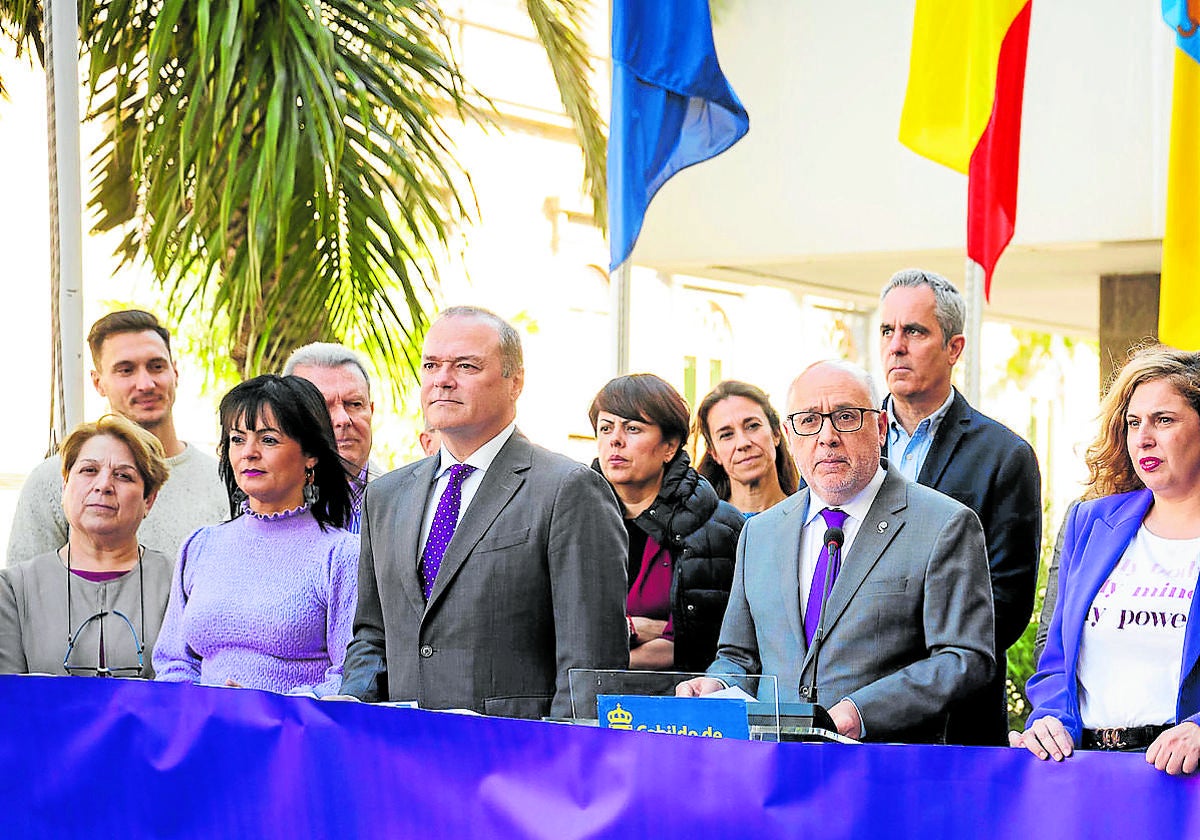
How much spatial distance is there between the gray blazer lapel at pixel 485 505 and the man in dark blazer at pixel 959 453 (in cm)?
110

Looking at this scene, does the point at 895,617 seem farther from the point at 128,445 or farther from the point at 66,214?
the point at 66,214

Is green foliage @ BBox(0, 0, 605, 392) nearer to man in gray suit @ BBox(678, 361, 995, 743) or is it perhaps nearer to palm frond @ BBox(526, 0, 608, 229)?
palm frond @ BBox(526, 0, 608, 229)

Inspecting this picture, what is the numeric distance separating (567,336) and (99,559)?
2084 centimetres

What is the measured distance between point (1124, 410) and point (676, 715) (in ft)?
4.51

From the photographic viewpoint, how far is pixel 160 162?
8.41 m

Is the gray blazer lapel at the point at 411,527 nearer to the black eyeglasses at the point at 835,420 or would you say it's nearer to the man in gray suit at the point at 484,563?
the man in gray suit at the point at 484,563

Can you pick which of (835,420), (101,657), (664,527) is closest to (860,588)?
(835,420)

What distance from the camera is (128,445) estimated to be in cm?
480

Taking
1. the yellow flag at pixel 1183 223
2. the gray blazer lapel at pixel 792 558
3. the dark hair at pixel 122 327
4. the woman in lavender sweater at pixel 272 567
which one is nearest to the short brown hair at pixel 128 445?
the woman in lavender sweater at pixel 272 567

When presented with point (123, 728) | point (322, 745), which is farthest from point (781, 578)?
point (123, 728)

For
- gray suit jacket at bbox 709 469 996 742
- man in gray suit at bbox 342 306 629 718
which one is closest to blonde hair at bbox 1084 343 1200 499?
gray suit jacket at bbox 709 469 996 742

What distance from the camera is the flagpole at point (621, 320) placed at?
9.33 meters

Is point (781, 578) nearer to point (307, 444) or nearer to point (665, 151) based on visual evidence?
point (307, 444)

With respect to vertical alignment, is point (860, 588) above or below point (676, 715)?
above
